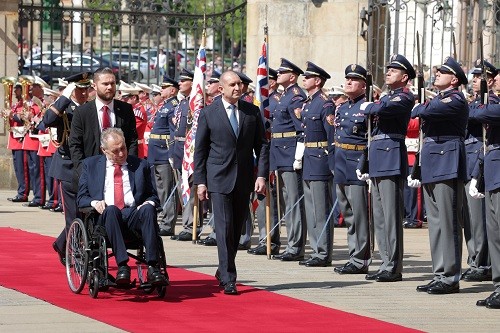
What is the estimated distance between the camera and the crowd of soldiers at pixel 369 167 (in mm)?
12281

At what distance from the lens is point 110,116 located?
12.6 metres

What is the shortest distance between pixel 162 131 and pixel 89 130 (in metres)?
5.74

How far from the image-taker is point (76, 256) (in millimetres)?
11797

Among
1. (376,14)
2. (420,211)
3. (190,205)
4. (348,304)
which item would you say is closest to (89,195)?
(348,304)

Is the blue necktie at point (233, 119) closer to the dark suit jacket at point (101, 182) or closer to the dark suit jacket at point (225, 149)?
the dark suit jacket at point (225, 149)

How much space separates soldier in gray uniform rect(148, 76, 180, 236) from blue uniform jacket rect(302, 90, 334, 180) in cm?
364

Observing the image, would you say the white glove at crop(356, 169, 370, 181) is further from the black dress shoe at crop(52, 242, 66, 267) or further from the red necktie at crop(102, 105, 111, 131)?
the black dress shoe at crop(52, 242, 66, 267)

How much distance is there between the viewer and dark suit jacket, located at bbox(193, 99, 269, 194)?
40.1 feet

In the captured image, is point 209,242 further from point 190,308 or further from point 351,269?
point 190,308

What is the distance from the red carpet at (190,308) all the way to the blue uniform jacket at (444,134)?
1748mm

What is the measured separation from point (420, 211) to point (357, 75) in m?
6.17

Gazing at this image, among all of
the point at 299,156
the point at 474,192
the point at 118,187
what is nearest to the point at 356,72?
the point at 299,156

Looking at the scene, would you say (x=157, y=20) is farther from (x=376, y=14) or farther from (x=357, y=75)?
(x=357, y=75)

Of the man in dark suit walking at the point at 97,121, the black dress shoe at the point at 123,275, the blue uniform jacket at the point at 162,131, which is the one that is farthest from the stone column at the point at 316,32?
the black dress shoe at the point at 123,275
